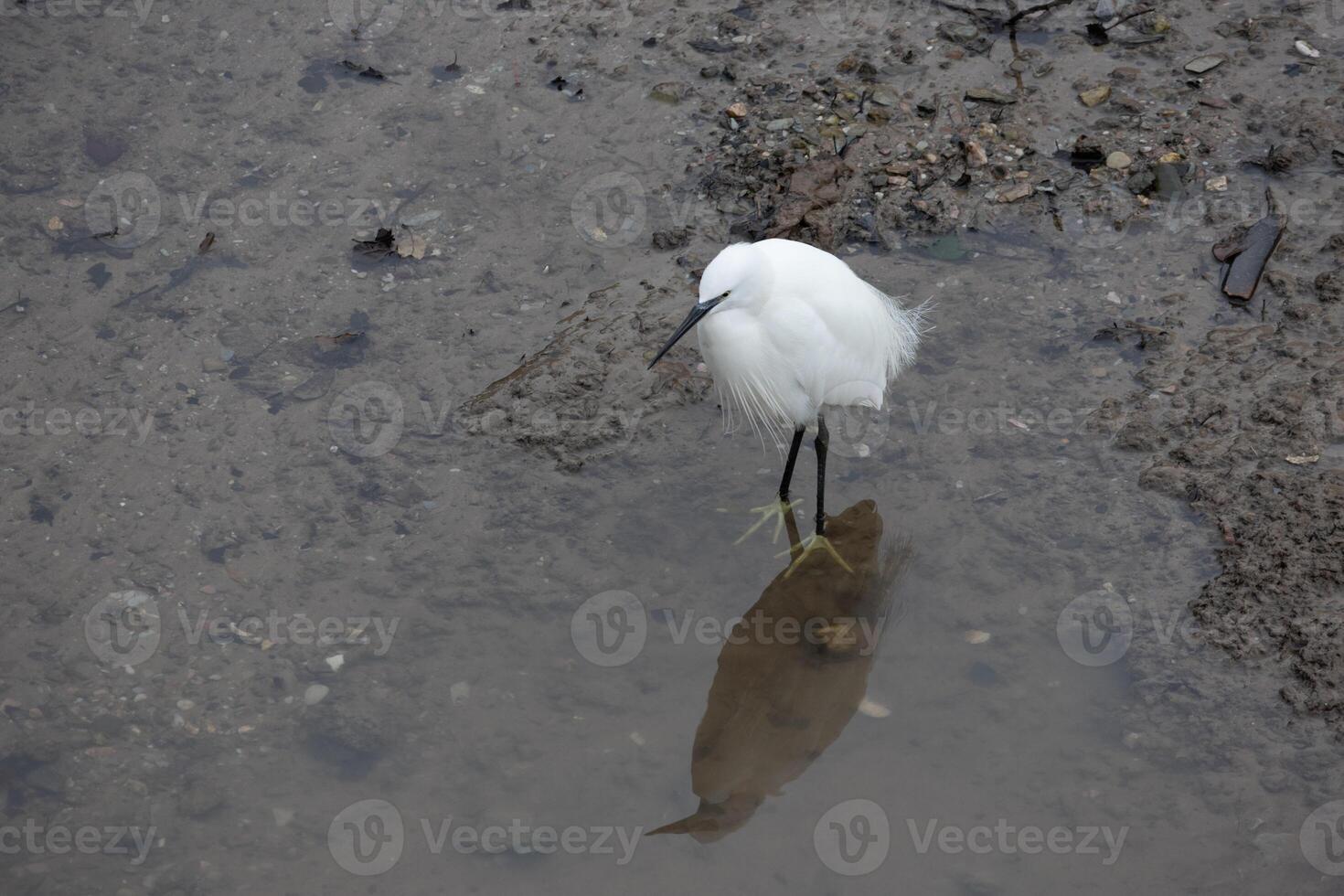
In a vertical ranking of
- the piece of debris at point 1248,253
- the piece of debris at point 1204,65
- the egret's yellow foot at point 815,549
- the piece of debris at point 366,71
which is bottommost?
the egret's yellow foot at point 815,549

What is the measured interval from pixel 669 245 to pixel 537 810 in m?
2.52

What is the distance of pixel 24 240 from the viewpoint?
4.85 meters

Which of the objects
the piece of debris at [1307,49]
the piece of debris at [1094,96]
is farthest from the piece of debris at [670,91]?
the piece of debris at [1307,49]

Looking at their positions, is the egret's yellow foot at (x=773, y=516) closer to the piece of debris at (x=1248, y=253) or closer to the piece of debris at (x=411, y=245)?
the piece of debris at (x=411, y=245)

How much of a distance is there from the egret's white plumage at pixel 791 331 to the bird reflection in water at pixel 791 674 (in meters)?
0.54

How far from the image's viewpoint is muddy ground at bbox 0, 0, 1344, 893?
336 cm

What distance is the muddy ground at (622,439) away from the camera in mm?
3363

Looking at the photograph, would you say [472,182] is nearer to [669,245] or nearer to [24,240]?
[669,245]

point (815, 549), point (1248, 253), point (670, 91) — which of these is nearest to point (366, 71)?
point (670, 91)

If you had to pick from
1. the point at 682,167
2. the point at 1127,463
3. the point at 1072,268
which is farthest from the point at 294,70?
the point at 1127,463

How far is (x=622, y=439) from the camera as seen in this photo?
170 inches

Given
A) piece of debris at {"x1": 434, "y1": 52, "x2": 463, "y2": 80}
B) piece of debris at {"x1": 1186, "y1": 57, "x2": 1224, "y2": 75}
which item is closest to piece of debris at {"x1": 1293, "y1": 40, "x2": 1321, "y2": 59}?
piece of debris at {"x1": 1186, "y1": 57, "x2": 1224, "y2": 75}

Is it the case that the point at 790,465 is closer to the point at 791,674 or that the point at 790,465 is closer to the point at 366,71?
the point at 791,674

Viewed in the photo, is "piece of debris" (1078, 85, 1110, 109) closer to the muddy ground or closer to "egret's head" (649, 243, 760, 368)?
the muddy ground
